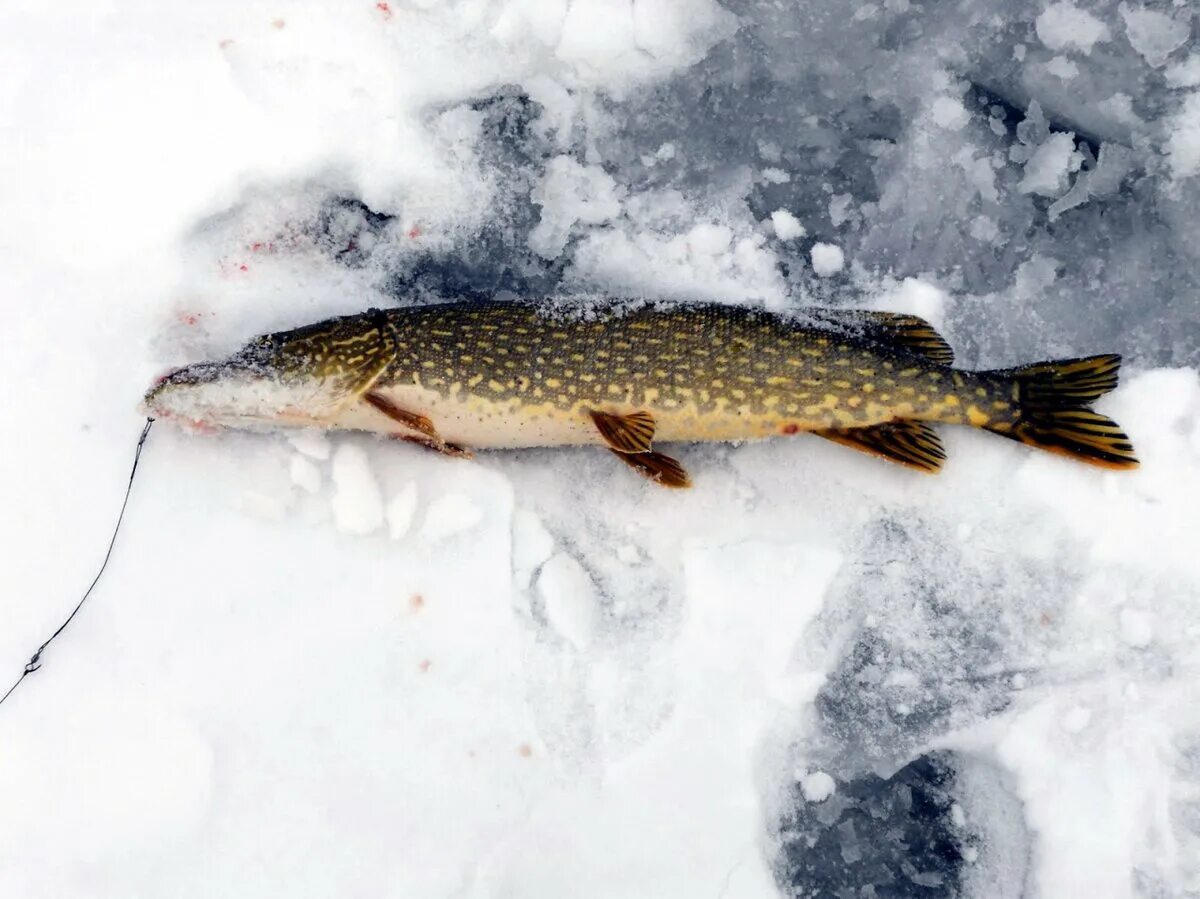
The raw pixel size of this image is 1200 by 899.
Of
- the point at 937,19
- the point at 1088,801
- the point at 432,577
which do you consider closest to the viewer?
the point at 1088,801

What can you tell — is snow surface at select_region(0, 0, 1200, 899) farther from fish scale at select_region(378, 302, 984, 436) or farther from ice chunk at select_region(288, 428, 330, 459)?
fish scale at select_region(378, 302, 984, 436)

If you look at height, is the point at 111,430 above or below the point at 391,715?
above

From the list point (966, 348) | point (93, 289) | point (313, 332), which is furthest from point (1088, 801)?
point (93, 289)

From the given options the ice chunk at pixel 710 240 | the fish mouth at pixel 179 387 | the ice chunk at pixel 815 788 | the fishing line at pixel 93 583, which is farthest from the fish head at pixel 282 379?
the ice chunk at pixel 815 788

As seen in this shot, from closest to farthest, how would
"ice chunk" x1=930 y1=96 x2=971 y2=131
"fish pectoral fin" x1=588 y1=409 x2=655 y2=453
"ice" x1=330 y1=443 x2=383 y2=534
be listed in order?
"fish pectoral fin" x1=588 y1=409 x2=655 y2=453, "ice" x1=330 y1=443 x2=383 y2=534, "ice chunk" x1=930 y1=96 x2=971 y2=131

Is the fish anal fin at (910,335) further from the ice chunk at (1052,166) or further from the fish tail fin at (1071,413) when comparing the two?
the ice chunk at (1052,166)

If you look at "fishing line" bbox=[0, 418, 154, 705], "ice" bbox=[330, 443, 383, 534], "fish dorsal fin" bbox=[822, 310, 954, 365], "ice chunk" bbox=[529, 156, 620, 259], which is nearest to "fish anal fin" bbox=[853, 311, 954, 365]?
"fish dorsal fin" bbox=[822, 310, 954, 365]

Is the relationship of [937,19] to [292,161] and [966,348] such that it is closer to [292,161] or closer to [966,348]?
[966,348]
